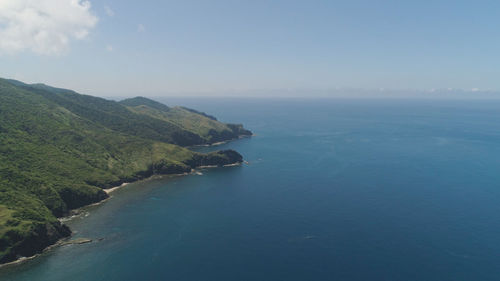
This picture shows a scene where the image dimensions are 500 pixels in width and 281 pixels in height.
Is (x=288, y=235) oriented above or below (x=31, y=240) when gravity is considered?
below

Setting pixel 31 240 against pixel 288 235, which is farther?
pixel 288 235

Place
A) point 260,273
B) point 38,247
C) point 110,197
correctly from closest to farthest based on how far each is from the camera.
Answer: point 260,273, point 38,247, point 110,197

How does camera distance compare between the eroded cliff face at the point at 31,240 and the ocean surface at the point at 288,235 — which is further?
the eroded cliff face at the point at 31,240

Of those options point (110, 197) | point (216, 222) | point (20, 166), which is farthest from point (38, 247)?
point (20, 166)

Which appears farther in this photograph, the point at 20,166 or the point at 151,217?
the point at 20,166

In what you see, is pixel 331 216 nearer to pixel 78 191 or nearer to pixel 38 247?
pixel 38 247

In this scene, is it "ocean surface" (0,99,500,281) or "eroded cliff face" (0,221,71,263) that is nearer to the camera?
"ocean surface" (0,99,500,281)

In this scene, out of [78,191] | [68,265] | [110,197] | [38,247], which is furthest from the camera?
[110,197]

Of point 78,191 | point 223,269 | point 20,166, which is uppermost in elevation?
point 20,166

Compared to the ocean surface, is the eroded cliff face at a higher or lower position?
higher

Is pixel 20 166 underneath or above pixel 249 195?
above

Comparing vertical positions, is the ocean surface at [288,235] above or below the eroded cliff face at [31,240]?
below
